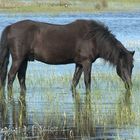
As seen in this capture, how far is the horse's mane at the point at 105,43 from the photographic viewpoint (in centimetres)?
1421

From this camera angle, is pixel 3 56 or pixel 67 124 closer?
pixel 67 124

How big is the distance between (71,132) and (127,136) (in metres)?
0.83

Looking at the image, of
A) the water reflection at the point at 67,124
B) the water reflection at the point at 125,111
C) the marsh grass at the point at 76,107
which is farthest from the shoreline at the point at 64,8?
the water reflection at the point at 67,124

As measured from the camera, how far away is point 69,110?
39.0ft

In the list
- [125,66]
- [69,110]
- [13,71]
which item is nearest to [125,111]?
[69,110]

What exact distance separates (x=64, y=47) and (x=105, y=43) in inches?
36.5

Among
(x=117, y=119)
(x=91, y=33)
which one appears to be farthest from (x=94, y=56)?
(x=117, y=119)

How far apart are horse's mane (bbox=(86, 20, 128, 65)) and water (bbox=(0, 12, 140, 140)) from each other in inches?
29.3

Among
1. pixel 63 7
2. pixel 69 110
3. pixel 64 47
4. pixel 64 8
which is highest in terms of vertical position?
pixel 63 7

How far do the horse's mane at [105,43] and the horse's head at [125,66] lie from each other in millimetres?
67

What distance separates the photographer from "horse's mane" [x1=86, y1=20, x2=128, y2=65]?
46.6 ft

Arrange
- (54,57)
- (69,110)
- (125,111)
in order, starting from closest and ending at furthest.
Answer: (125,111), (69,110), (54,57)

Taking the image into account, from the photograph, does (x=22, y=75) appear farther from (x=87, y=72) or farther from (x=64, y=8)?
(x=64, y=8)

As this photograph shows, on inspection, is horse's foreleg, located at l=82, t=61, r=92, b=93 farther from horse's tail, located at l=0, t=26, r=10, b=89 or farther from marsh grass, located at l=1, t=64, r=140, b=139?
horse's tail, located at l=0, t=26, r=10, b=89
